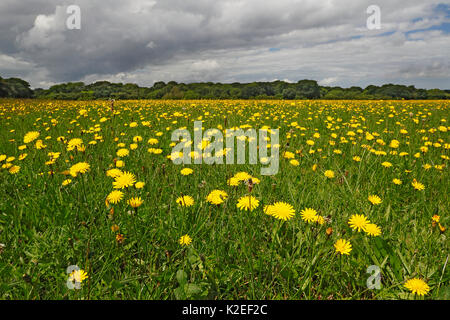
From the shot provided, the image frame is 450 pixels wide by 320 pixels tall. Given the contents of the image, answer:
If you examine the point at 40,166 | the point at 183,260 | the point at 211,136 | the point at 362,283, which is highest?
the point at 211,136

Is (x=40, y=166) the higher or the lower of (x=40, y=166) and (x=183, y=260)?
the higher

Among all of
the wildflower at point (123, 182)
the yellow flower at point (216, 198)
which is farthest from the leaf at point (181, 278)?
the wildflower at point (123, 182)

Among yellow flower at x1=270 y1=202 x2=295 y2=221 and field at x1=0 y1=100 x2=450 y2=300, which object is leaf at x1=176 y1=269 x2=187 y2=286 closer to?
→ field at x1=0 y1=100 x2=450 y2=300

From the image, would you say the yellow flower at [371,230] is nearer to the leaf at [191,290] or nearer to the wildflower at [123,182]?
the leaf at [191,290]

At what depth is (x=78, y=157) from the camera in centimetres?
291
